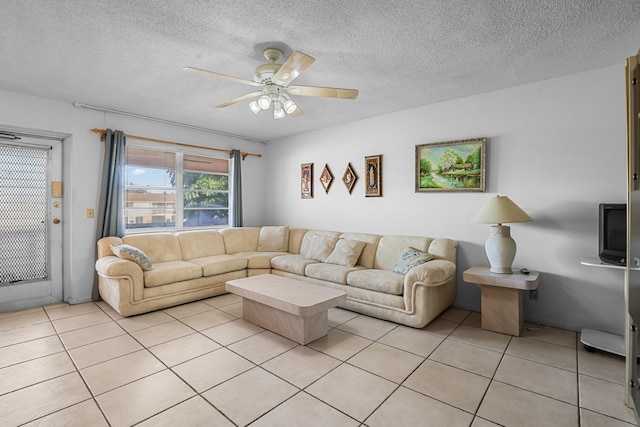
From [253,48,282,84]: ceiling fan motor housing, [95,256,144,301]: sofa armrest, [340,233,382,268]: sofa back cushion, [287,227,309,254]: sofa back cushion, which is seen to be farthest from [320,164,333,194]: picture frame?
[95,256,144,301]: sofa armrest

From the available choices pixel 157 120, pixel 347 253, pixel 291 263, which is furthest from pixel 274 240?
pixel 157 120

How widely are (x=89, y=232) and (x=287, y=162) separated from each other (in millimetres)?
3299

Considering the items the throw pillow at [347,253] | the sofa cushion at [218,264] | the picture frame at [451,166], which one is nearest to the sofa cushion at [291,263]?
the throw pillow at [347,253]

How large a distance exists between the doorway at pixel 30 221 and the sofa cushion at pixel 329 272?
133 inches

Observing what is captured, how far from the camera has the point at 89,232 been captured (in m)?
4.14

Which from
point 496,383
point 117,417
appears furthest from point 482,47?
point 117,417

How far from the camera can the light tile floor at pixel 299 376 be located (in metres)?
1.87

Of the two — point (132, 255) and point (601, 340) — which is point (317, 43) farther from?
point (601, 340)

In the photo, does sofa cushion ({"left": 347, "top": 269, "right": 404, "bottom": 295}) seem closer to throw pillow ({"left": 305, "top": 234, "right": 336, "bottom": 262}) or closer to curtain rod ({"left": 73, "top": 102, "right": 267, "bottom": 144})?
throw pillow ({"left": 305, "top": 234, "right": 336, "bottom": 262})

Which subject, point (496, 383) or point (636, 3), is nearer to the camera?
point (636, 3)

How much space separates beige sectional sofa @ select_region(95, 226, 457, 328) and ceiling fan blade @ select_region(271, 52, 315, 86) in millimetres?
2192

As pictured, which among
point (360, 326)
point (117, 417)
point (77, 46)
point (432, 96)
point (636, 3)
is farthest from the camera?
point (432, 96)

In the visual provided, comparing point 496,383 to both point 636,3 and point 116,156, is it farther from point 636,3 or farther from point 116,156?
point 116,156

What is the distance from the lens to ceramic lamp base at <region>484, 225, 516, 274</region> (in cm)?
309
